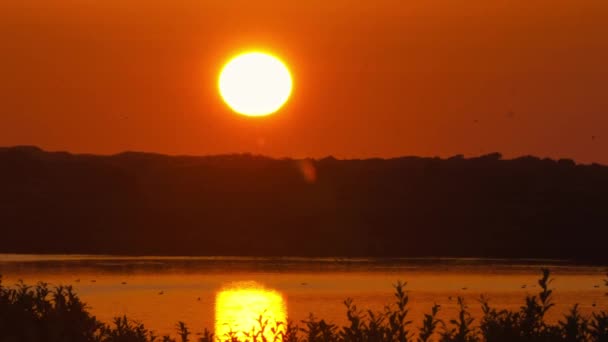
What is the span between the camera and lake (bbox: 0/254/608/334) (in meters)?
45.2

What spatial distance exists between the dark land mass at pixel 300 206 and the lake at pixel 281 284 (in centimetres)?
2144

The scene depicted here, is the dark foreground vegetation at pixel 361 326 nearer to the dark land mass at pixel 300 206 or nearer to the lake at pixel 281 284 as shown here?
the lake at pixel 281 284

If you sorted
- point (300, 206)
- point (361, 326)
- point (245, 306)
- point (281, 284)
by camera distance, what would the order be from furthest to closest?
point (300, 206) < point (281, 284) < point (245, 306) < point (361, 326)

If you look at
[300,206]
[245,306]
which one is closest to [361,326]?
[245,306]

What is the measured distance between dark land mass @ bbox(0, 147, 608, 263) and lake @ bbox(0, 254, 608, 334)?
21435 millimetres

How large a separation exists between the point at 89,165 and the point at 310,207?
918 inches

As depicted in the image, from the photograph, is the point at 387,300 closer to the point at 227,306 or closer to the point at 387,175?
the point at 227,306

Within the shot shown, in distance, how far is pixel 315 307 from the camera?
46.8 metres

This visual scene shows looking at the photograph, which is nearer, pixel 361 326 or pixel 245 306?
pixel 361 326

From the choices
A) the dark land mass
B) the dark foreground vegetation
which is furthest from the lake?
the dark land mass

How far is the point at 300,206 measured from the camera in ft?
431

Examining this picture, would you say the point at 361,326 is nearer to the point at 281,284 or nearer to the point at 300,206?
the point at 281,284

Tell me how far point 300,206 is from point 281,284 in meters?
70.3

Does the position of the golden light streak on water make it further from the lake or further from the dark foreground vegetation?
the dark foreground vegetation
